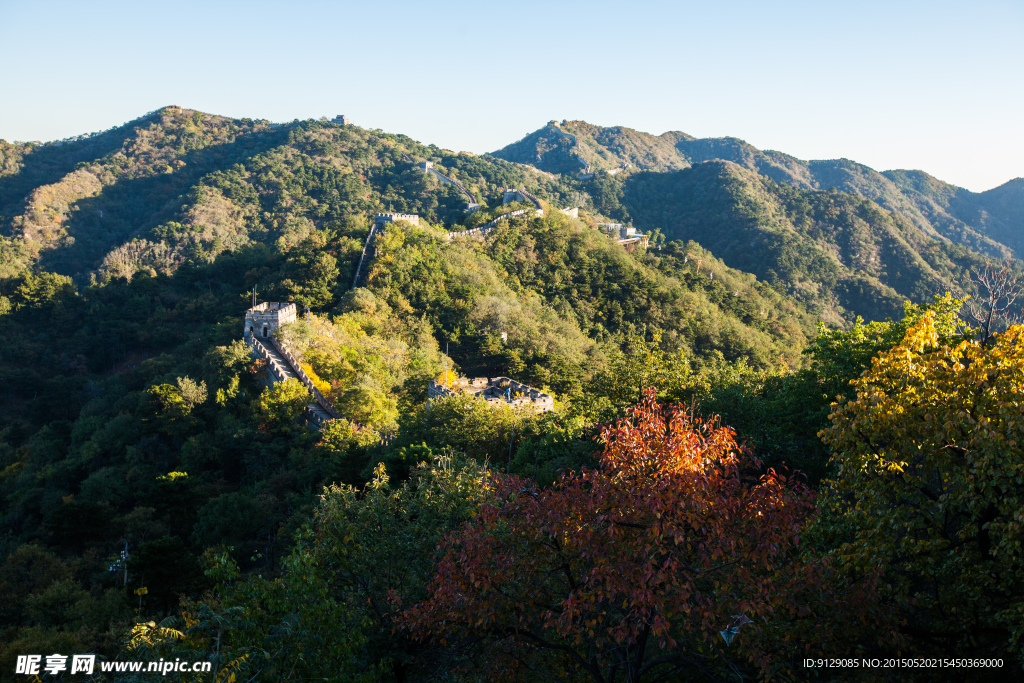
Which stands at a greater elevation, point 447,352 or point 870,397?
point 870,397

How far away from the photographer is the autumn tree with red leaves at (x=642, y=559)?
18.1 ft

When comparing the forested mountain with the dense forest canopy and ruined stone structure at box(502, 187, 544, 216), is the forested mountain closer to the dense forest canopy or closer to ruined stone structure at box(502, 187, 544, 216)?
the dense forest canopy

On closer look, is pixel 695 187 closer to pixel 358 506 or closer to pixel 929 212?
pixel 929 212

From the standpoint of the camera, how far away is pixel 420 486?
1234 centimetres

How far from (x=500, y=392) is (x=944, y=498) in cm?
2309

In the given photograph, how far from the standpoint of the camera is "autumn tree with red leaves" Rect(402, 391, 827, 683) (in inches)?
218

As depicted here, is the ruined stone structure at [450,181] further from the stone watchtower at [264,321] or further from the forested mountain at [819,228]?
the stone watchtower at [264,321]

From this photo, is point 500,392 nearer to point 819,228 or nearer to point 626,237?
point 626,237

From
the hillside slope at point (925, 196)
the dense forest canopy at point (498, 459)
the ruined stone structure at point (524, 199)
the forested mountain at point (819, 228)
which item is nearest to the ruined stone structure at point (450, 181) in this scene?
the ruined stone structure at point (524, 199)

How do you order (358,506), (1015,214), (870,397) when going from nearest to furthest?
(870,397) < (358,506) < (1015,214)

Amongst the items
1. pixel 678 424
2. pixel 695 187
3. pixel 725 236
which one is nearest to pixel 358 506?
pixel 678 424

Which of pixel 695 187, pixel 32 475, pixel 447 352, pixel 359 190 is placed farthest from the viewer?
pixel 695 187

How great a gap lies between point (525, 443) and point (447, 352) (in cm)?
2363

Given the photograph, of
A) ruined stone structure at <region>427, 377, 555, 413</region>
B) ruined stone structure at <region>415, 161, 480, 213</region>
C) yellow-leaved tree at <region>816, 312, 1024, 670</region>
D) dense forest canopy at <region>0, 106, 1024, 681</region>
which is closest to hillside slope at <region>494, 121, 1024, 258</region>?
ruined stone structure at <region>415, 161, 480, 213</region>
